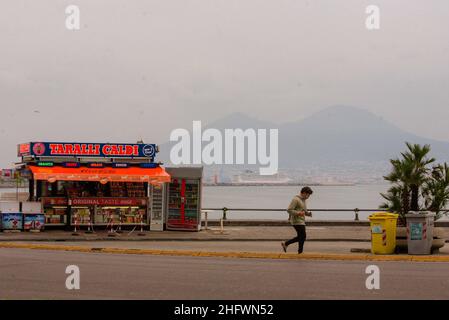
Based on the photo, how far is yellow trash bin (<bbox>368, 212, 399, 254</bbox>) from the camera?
829 inches

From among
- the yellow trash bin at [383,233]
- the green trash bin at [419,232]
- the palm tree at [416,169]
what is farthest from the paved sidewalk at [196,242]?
the palm tree at [416,169]

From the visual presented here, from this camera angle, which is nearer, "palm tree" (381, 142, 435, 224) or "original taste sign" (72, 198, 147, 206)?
"palm tree" (381, 142, 435, 224)

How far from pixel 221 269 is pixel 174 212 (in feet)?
50.0

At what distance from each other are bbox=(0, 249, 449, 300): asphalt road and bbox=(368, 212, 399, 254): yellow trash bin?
9.20 feet

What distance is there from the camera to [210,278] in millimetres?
14562

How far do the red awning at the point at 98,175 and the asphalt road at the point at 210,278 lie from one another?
10.5 metres

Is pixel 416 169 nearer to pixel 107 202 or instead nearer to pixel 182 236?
pixel 182 236

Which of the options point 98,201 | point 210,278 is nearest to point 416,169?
point 210,278

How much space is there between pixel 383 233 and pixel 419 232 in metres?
0.96

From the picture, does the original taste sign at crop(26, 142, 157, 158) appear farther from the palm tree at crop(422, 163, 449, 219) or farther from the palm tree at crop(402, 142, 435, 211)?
the palm tree at crop(422, 163, 449, 219)

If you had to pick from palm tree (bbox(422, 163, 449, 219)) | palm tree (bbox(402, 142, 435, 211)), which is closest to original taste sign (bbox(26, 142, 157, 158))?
palm tree (bbox(402, 142, 435, 211))

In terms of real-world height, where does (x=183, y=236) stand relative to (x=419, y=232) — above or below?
below
